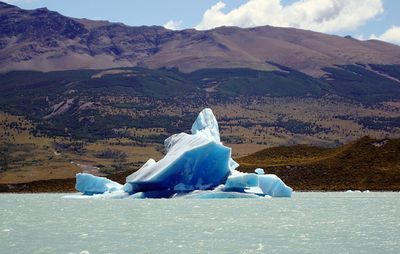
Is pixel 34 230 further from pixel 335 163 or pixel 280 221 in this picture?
pixel 335 163

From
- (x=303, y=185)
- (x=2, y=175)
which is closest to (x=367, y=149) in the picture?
(x=303, y=185)

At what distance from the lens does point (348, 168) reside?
10975 cm

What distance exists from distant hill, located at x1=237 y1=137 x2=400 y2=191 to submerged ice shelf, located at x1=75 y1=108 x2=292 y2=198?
3614cm

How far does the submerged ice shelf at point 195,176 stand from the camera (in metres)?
64.6

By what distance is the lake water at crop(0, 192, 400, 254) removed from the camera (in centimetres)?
2916

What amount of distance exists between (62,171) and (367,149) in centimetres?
9673

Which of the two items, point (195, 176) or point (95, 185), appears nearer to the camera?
point (195, 176)

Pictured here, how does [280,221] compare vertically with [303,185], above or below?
above

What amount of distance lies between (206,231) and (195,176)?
3186 cm

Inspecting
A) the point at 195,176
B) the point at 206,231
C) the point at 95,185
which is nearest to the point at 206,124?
the point at 195,176

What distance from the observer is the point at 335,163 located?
112938 mm

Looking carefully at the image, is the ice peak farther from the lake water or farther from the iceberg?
the lake water

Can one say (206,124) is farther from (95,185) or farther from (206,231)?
(206,231)

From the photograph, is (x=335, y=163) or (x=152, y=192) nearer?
(x=152, y=192)
